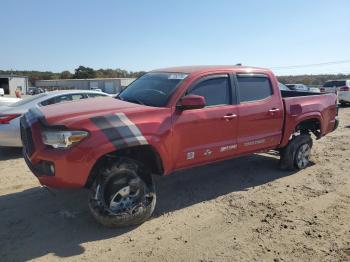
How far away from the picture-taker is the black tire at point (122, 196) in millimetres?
4527

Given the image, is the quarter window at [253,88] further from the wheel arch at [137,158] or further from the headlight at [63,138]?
the headlight at [63,138]

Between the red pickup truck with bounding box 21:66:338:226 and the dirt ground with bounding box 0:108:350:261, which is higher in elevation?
the red pickup truck with bounding box 21:66:338:226

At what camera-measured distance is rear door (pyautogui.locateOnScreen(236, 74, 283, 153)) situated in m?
6.04

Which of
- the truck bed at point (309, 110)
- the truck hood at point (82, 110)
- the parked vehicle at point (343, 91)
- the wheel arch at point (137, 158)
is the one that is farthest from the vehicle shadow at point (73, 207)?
the parked vehicle at point (343, 91)

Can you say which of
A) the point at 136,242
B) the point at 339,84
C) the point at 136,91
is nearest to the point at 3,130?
the point at 136,91

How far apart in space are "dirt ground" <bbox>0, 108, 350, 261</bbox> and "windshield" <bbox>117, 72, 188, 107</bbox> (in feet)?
4.98

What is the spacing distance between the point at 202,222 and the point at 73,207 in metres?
1.84

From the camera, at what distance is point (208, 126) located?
17.9ft

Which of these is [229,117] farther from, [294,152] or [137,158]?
[294,152]

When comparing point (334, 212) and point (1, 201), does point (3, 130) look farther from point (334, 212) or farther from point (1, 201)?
point (334, 212)

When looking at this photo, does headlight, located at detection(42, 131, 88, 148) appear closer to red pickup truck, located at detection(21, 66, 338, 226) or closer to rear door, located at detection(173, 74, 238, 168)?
red pickup truck, located at detection(21, 66, 338, 226)

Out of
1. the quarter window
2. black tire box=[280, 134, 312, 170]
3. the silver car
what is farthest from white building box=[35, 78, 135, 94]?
the quarter window

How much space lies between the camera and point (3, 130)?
26.3 ft

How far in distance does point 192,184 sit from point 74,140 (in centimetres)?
267
